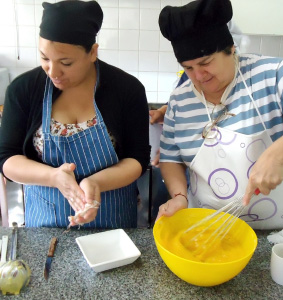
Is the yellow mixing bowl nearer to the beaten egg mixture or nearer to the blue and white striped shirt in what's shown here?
the beaten egg mixture

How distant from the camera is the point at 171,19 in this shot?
36.8 inches

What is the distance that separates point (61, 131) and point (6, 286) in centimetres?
47

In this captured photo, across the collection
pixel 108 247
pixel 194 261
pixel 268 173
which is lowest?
pixel 108 247

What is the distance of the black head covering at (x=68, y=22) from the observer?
95cm

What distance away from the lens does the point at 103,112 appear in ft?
3.60

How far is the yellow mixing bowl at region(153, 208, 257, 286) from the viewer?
77cm

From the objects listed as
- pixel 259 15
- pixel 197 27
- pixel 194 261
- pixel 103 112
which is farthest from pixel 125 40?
pixel 194 261

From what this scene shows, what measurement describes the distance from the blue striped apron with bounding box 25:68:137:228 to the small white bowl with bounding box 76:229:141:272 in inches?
5.2

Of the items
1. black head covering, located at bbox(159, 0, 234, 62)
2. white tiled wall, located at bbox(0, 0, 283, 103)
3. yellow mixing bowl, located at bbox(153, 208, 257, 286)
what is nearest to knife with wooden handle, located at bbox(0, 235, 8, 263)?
yellow mixing bowl, located at bbox(153, 208, 257, 286)

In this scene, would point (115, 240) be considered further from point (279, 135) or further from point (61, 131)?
point (279, 135)

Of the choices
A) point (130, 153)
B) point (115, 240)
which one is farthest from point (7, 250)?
point (130, 153)

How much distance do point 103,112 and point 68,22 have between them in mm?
281

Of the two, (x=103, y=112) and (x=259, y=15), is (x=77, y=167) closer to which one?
(x=103, y=112)

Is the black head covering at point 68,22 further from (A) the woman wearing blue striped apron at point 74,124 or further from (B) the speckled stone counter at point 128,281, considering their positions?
(B) the speckled stone counter at point 128,281
